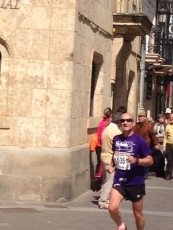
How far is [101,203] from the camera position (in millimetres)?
15578

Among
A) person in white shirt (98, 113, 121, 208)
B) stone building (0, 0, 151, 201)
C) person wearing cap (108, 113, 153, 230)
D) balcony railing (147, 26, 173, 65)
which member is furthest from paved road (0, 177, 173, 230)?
balcony railing (147, 26, 173, 65)

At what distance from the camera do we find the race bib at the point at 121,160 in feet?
37.9

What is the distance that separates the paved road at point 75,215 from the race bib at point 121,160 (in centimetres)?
176

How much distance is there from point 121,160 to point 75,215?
3.10 m

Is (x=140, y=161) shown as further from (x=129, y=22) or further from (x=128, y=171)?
(x=129, y=22)

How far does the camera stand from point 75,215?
1446 cm

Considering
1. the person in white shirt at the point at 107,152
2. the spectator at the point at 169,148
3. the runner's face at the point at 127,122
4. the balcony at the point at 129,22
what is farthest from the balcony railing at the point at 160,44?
the runner's face at the point at 127,122

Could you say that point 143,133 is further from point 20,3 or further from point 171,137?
point 20,3

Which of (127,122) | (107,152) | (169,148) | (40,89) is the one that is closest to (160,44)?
(169,148)

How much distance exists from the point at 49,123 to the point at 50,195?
4.14 ft

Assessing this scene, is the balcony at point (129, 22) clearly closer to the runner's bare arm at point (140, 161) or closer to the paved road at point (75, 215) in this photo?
the paved road at point (75, 215)

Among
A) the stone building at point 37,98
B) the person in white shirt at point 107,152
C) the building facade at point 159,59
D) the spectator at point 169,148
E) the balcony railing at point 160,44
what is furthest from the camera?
the balcony railing at point 160,44

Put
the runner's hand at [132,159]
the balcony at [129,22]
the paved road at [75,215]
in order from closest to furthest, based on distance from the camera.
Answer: the runner's hand at [132,159] < the paved road at [75,215] < the balcony at [129,22]

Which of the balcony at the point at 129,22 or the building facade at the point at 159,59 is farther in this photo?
the building facade at the point at 159,59
